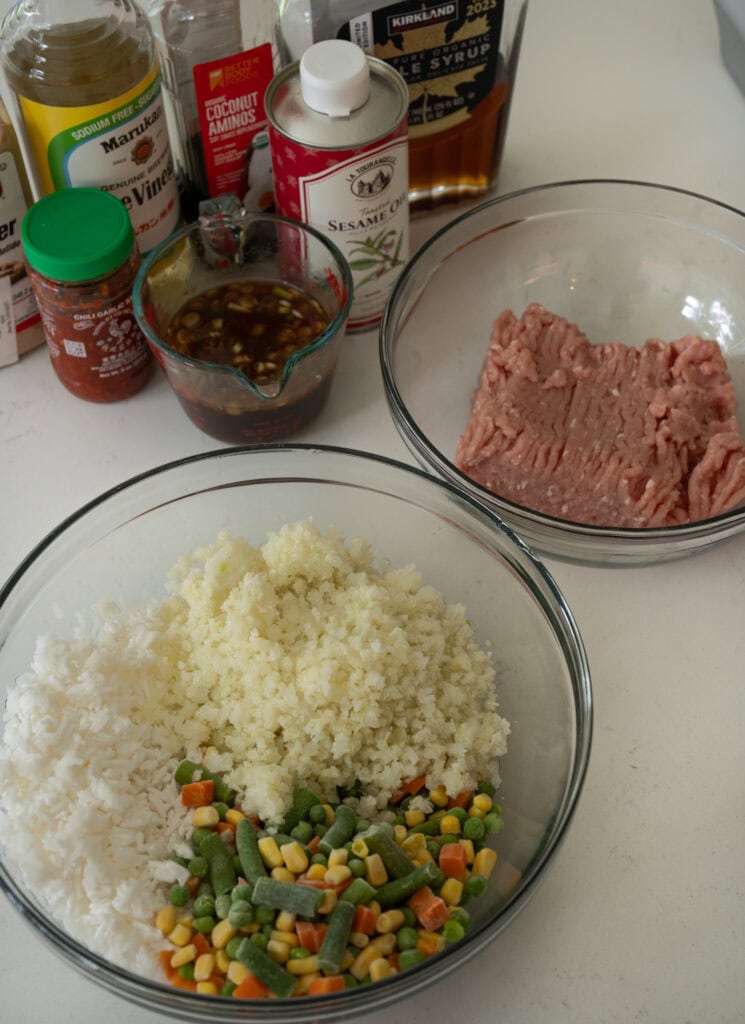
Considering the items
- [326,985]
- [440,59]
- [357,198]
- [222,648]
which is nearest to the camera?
[326,985]

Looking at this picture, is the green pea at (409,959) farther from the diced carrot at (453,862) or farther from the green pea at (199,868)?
the green pea at (199,868)

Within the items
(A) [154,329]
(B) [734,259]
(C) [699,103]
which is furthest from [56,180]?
(C) [699,103]

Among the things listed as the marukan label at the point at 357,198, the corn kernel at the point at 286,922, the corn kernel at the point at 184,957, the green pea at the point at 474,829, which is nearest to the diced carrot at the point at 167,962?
the corn kernel at the point at 184,957

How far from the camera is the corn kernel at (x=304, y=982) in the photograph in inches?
39.0

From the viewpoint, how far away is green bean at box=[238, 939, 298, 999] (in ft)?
3.21

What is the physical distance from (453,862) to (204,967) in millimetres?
260

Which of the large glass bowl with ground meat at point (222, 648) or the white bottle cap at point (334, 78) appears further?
the white bottle cap at point (334, 78)

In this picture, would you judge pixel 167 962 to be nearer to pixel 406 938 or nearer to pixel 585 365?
pixel 406 938

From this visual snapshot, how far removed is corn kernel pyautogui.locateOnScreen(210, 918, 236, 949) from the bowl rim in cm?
65

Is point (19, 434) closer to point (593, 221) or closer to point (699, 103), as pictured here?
point (593, 221)

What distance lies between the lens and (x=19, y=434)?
1.57 metres

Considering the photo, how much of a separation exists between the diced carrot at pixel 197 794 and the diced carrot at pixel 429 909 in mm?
237

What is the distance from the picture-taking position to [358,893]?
3.37 feet

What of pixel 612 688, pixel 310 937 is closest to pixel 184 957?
pixel 310 937
